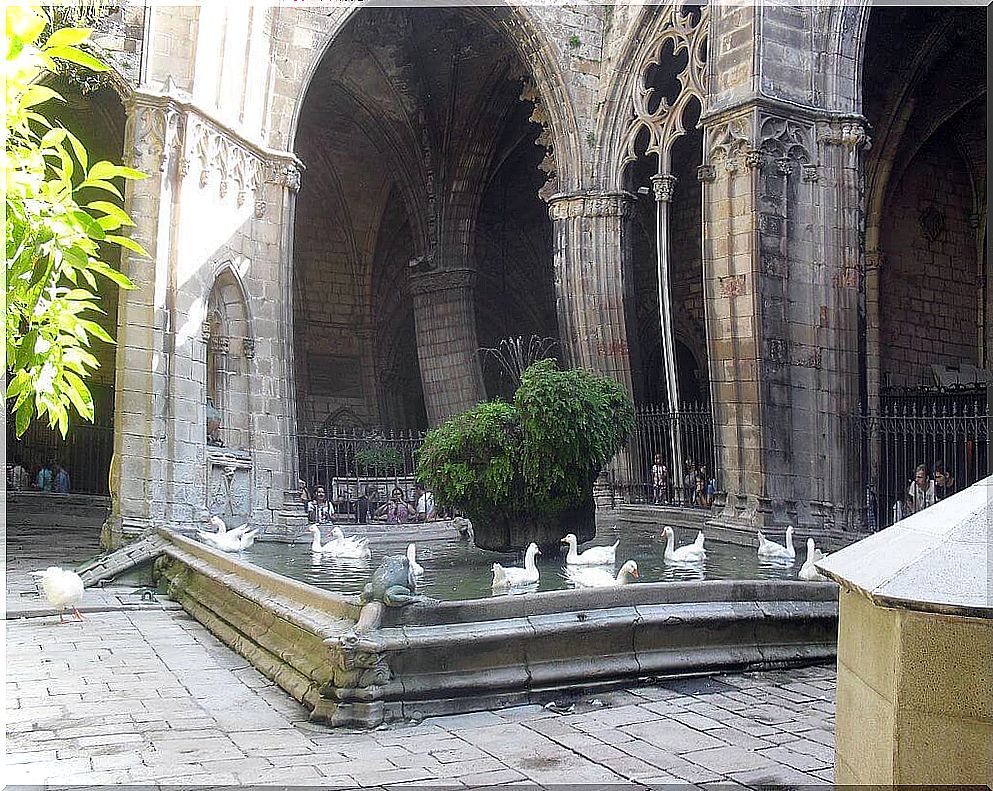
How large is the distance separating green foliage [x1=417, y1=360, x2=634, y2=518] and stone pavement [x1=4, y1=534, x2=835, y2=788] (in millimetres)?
3335

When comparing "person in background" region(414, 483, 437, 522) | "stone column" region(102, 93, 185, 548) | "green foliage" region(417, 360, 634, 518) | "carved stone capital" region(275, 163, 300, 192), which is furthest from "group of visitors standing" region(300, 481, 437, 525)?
"green foliage" region(417, 360, 634, 518)

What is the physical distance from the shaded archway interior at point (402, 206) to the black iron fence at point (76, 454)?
158 inches

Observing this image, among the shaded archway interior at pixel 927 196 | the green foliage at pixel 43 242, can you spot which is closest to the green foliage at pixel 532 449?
the green foliage at pixel 43 242

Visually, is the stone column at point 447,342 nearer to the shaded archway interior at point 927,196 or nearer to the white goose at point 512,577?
the shaded archway interior at point 927,196

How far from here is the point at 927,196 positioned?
18.8 meters

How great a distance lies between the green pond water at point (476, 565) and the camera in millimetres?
7637

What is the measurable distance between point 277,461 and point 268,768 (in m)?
9.44

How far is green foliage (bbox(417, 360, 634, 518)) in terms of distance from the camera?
9.04 m

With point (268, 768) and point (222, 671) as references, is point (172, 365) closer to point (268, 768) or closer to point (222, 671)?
point (222, 671)

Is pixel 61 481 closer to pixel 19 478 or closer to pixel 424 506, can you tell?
pixel 19 478

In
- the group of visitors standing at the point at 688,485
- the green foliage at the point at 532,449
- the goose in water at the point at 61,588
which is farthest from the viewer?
the group of visitors standing at the point at 688,485

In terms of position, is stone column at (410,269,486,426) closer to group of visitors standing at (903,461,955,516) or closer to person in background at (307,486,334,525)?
person in background at (307,486,334,525)

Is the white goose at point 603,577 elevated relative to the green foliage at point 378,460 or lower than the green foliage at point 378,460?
lower

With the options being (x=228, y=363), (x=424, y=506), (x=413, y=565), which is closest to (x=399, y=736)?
(x=413, y=565)
